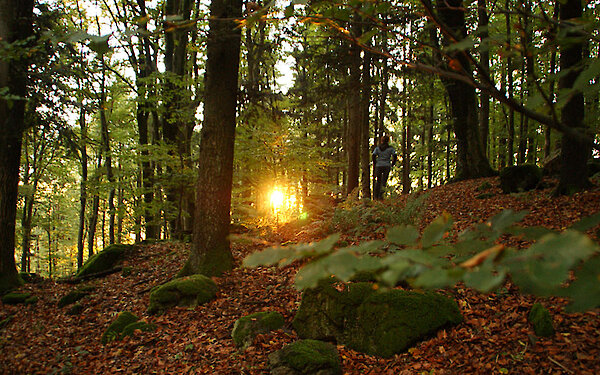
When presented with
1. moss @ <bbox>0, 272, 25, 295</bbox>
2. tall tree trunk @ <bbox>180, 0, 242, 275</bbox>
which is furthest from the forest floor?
tall tree trunk @ <bbox>180, 0, 242, 275</bbox>

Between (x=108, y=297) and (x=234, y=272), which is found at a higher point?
(x=234, y=272)

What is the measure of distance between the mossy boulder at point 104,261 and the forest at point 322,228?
6 cm

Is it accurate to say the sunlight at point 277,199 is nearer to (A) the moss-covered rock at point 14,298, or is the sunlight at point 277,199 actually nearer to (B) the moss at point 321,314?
(B) the moss at point 321,314

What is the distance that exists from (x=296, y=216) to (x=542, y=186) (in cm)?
610

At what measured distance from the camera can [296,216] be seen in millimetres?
9555

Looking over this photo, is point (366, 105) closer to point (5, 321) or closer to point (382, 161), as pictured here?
point (382, 161)

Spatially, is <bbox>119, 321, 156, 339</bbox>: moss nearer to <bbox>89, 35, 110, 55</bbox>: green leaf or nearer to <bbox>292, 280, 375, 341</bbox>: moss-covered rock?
<bbox>292, 280, 375, 341</bbox>: moss-covered rock

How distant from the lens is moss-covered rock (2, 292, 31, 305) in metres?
6.91

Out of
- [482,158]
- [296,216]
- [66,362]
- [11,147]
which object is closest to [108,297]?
[66,362]

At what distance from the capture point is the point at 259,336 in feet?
13.5

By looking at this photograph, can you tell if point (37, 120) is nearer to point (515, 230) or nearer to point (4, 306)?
point (4, 306)

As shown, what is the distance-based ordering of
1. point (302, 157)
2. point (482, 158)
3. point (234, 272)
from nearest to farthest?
point (234, 272)
point (302, 157)
point (482, 158)

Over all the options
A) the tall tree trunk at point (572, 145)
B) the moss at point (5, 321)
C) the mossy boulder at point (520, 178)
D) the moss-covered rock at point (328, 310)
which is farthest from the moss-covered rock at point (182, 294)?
the mossy boulder at point (520, 178)

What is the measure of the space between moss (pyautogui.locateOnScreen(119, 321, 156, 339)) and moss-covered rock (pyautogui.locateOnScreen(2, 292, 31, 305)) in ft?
13.0
